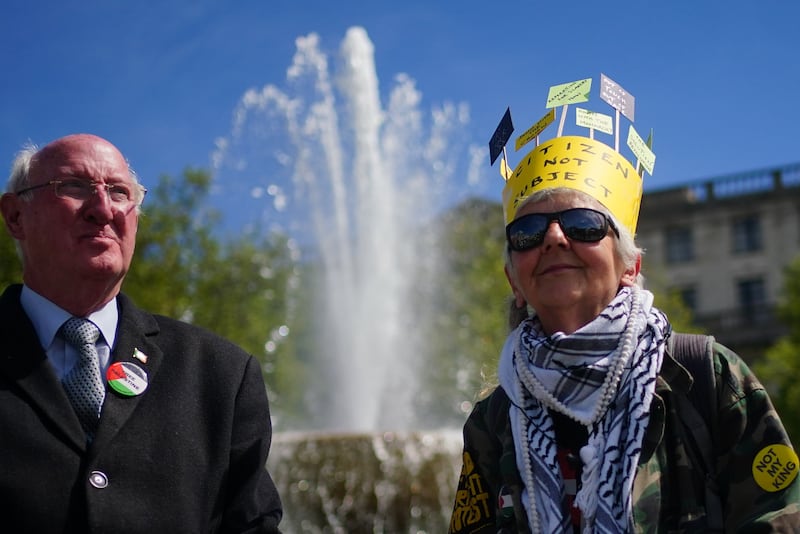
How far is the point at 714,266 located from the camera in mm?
50250

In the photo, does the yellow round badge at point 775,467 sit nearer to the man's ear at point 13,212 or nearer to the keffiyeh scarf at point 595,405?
the keffiyeh scarf at point 595,405

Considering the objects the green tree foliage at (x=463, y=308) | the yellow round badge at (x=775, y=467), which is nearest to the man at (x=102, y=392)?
the yellow round badge at (x=775, y=467)

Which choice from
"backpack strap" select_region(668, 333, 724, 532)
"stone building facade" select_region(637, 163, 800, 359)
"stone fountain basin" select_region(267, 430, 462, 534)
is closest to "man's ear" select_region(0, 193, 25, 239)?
"backpack strap" select_region(668, 333, 724, 532)

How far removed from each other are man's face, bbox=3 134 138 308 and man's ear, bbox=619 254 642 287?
1.59 metres

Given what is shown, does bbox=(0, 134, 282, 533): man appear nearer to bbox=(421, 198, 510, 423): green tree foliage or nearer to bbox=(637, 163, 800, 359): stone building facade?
bbox=(421, 198, 510, 423): green tree foliage

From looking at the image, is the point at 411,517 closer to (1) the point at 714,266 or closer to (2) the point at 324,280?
(2) the point at 324,280

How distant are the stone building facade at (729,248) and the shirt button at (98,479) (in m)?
44.9

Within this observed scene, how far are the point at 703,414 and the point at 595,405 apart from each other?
0.98 feet

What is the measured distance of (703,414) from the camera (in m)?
3.20

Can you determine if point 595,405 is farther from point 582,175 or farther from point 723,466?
point 582,175

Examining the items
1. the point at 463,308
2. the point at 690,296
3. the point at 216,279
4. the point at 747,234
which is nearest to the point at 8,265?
the point at 216,279

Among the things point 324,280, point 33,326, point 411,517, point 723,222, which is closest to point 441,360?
point 324,280

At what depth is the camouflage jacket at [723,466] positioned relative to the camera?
3.07m

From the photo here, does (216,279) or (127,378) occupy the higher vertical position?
(216,279)
